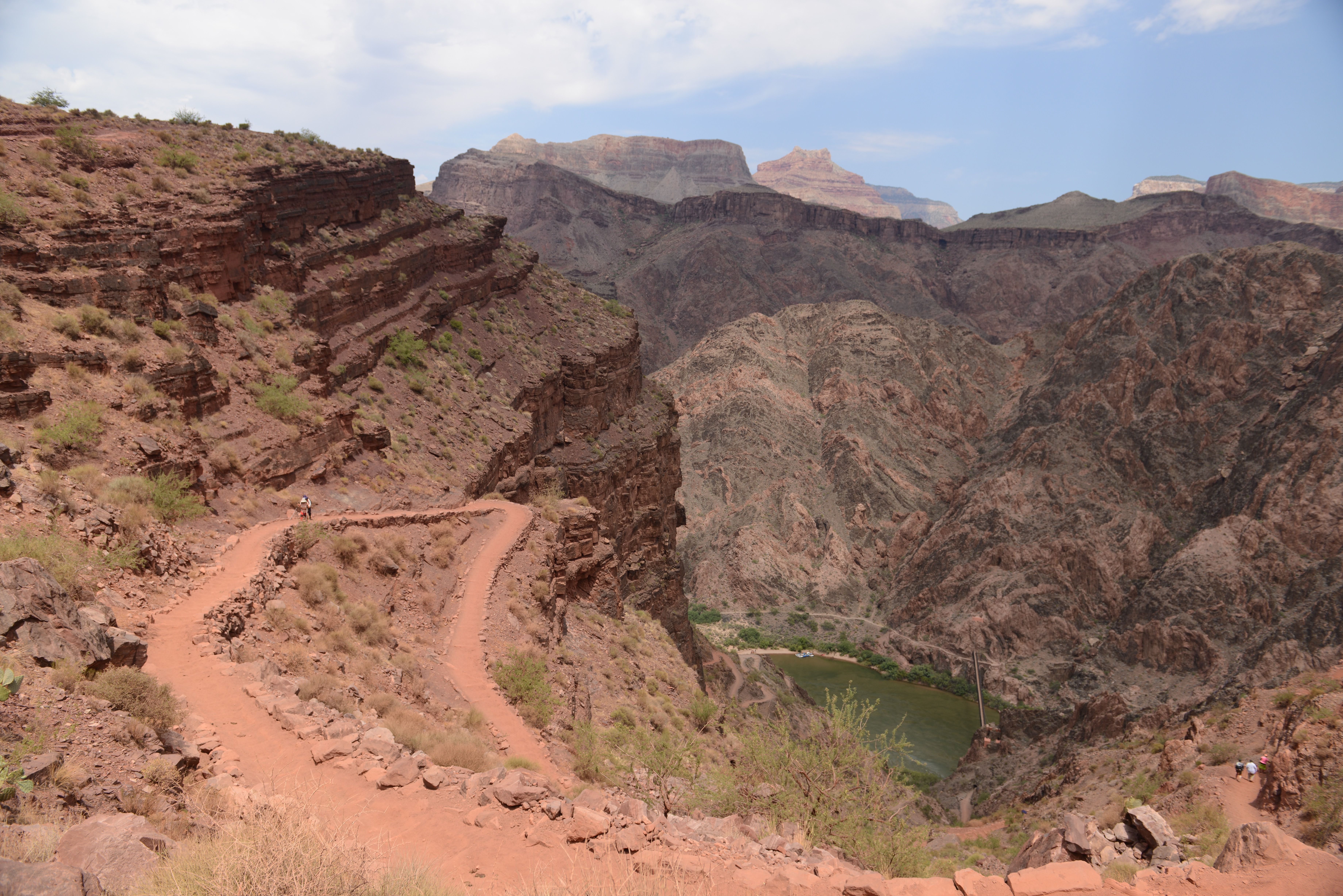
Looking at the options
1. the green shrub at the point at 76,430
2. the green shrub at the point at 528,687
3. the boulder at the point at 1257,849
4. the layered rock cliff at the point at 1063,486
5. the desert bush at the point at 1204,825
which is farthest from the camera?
the layered rock cliff at the point at 1063,486

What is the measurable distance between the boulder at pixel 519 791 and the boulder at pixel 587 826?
51 cm

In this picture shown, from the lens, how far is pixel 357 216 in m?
32.5

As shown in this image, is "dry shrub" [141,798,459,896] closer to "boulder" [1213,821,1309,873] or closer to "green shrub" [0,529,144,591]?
"green shrub" [0,529,144,591]

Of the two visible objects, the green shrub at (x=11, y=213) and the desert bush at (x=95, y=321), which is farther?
the green shrub at (x=11, y=213)

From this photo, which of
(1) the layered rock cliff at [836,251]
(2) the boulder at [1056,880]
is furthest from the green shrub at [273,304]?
(1) the layered rock cliff at [836,251]

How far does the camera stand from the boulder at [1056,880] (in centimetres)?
720

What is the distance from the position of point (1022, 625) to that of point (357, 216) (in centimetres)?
5263

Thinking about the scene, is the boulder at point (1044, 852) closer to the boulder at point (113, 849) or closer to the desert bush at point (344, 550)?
the boulder at point (113, 849)

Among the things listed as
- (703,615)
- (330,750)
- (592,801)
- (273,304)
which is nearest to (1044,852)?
(592,801)

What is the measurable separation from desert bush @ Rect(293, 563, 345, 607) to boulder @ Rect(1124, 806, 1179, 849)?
1379 cm

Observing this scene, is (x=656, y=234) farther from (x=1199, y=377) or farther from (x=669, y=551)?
(x=669, y=551)

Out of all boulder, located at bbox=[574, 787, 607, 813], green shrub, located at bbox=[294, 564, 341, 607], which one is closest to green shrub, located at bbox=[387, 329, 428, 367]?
green shrub, located at bbox=[294, 564, 341, 607]

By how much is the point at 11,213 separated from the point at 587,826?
19841 mm

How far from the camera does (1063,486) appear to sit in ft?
209
